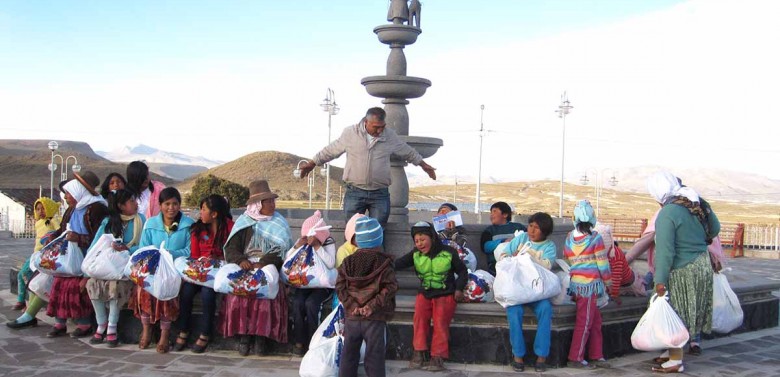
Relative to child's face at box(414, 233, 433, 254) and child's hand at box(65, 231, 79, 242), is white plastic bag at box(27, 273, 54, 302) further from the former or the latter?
child's face at box(414, 233, 433, 254)

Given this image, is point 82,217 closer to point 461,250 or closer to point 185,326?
point 185,326

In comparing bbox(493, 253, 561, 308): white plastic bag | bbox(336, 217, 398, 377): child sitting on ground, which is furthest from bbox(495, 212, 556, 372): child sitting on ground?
bbox(336, 217, 398, 377): child sitting on ground

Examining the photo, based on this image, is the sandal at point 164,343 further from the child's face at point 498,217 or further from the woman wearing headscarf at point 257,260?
the child's face at point 498,217

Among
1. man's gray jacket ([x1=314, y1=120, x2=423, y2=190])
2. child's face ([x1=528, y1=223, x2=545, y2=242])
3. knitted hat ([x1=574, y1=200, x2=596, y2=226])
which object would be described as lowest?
child's face ([x1=528, y1=223, x2=545, y2=242])

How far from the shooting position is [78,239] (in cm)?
723

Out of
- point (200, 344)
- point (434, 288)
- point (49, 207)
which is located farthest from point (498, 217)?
point (49, 207)

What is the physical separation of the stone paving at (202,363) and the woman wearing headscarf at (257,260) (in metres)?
0.26

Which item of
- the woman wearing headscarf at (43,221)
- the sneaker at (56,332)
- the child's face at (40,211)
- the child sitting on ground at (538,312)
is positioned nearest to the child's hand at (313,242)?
the child sitting on ground at (538,312)

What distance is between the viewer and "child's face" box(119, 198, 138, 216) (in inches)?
280

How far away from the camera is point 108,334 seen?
6.80 m

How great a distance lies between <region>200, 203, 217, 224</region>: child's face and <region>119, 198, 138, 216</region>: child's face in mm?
944

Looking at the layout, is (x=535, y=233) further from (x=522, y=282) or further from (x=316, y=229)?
(x=316, y=229)

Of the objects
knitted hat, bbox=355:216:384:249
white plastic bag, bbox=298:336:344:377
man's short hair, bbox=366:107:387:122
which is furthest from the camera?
man's short hair, bbox=366:107:387:122

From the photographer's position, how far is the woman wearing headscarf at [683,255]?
20.6 ft
